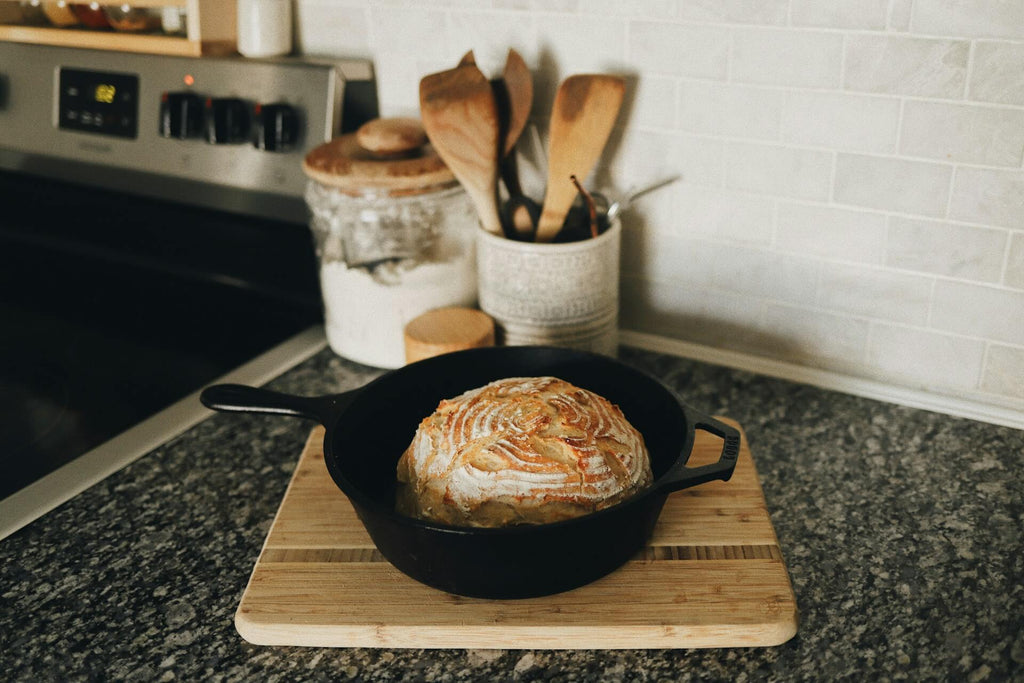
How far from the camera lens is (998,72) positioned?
895 millimetres

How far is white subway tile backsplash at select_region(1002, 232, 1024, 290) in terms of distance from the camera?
0.95 m

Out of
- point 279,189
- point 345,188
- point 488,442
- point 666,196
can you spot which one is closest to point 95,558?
point 488,442

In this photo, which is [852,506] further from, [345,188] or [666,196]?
[345,188]

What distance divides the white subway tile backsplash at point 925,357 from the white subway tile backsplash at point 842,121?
0.22 metres

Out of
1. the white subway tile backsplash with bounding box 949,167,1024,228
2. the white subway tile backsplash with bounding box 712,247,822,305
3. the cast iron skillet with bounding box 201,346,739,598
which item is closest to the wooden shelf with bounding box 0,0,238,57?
the cast iron skillet with bounding box 201,346,739,598

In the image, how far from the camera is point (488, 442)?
2.49 ft

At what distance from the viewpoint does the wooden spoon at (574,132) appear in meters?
1.02

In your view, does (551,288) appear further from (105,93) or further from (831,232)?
(105,93)

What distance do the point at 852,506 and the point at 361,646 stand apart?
49 centimetres

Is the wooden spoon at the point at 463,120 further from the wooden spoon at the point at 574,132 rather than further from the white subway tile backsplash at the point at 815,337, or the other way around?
the white subway tile backsplash at the point at 815,337

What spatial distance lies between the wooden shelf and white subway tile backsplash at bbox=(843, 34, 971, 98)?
0.87 metres

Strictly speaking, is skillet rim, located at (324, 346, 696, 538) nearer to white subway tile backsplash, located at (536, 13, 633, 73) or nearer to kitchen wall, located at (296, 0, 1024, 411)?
kitchen wall, located at (296, 0, 1024, 411)

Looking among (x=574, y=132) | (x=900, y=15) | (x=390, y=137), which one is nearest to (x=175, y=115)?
(x=390, y=137)

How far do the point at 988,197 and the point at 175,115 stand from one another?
1.07m
